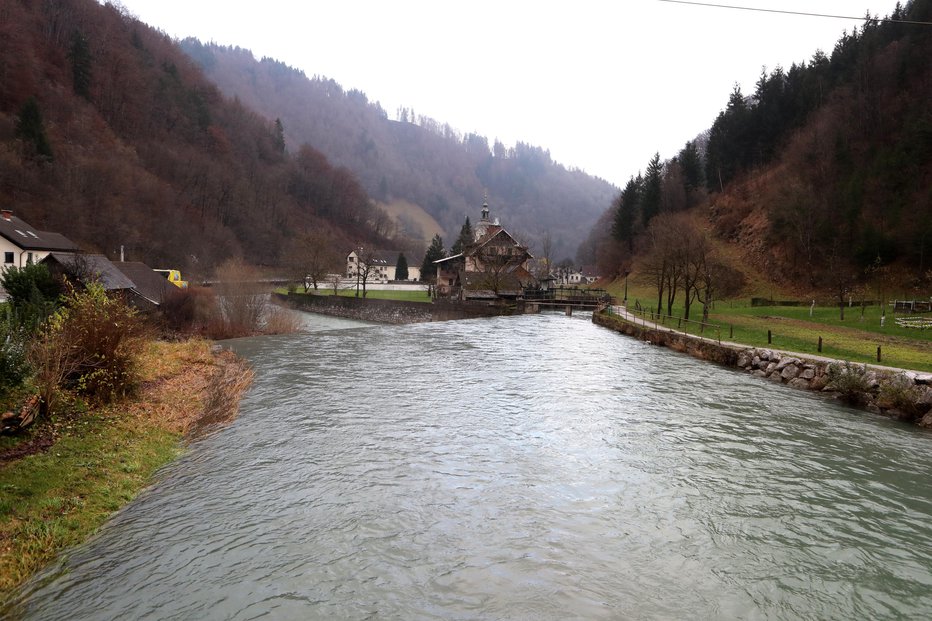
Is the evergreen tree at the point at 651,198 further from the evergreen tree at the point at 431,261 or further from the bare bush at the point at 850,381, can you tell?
the bare bush at the point at 850,381

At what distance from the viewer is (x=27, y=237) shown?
145 feet

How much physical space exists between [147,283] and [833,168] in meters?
68.8

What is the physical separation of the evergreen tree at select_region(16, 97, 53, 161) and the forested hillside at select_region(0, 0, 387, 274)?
0.17m

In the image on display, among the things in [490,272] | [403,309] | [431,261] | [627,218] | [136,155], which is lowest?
[403,309]

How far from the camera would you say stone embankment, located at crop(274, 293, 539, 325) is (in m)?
50.7

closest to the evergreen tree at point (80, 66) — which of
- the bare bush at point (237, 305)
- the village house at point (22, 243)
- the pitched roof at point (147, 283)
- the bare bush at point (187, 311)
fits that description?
the village house at point (22, 243)

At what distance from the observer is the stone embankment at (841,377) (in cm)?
1548

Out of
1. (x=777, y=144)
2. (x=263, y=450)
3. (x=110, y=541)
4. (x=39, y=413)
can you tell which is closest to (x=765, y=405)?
(x=263, y=450)

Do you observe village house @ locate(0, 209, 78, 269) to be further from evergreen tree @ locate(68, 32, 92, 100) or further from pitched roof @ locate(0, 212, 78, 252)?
evergreen tree @ locate(68, 32, 92, 100)

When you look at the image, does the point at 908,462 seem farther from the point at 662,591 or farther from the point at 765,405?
the point at 662,591

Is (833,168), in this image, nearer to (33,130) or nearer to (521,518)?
(521,518)

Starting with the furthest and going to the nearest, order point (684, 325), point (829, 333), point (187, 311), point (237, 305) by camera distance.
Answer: point (684, 325)
point (237, 305)
point (187, 311)
point (829, 333)

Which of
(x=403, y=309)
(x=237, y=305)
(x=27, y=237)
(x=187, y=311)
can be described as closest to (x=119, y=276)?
(x=187, y=311)

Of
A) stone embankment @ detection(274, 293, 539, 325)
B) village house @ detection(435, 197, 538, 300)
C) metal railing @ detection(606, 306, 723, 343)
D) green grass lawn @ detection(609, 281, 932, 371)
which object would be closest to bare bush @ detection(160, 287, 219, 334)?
stone embankment @ detection(274, 293, 539, 325)
